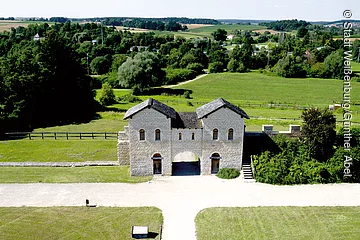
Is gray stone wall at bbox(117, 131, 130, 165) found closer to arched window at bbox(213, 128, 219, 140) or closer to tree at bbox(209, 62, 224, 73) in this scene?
arched window at bbox(213, 128, 219, 140)

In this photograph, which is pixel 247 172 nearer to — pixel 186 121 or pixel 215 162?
pixel 215 162

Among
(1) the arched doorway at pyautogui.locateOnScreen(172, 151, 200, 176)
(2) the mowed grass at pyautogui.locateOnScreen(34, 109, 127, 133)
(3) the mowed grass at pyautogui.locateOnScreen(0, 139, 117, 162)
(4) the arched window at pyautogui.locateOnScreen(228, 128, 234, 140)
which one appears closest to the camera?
(4) the arched window at pyautogui.locateOnScreen(228, 128, 234, 140)

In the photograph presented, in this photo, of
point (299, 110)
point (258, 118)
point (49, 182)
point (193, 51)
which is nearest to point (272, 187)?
point (49, 182)

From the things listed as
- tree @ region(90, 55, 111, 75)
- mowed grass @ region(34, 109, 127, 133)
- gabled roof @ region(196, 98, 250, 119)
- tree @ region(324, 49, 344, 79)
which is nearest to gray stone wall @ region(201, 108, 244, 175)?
gabled roof @ region(196, 98, 250, 119)

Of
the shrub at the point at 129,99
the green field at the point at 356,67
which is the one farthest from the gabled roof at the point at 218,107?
the green field at the point at 356,67

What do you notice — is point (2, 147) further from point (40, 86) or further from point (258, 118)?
point (258, 118)

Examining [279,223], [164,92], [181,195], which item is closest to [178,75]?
[164,92]
